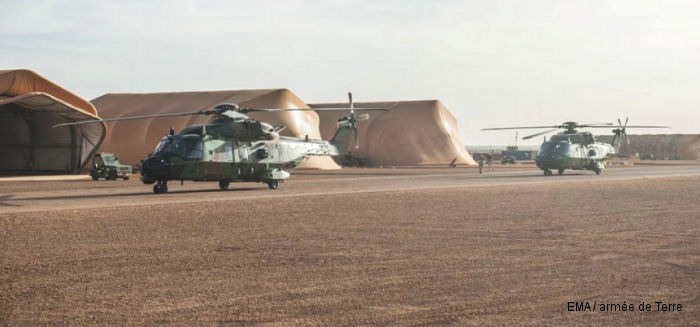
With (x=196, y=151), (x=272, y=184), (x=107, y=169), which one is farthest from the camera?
(x=107, y=169)

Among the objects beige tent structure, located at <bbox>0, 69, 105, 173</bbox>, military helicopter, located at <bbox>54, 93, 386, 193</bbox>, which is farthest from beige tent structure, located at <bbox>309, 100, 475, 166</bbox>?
military helicopter, located at <bbox>54, 93, 386, 193</bbox>

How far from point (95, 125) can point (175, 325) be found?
4544 cm

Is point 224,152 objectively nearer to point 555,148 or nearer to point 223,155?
point 223,155

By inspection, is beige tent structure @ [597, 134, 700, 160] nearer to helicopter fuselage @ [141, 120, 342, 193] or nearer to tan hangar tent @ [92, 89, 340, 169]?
tan hangar tent @ [92, 89, 340, 169]

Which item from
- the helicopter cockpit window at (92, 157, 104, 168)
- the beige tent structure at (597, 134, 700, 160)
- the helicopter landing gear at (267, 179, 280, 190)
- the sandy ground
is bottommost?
the sandy ground

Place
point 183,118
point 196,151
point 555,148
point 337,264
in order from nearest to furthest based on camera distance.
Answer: point 337,264
point 196,151
point 555,148
point 183,118

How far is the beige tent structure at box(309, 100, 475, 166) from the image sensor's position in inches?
3898

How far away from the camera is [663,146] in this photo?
176250mm

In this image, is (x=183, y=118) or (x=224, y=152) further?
(x=183, y=118)

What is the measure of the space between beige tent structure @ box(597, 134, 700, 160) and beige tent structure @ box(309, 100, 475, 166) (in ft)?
240

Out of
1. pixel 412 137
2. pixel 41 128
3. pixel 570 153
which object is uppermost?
pixel 412 137

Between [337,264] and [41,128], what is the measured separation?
48536mm

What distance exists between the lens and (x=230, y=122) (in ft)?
97.3

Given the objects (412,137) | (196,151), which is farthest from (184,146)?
(412,137)
